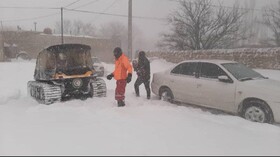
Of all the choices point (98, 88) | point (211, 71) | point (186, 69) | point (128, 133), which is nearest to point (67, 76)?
point (98, 88)

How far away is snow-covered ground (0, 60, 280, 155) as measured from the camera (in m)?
5.16

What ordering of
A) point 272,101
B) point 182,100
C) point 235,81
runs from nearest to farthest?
point 272,101, point 235,81, point 182,100

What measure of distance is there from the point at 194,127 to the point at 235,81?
2.81 metres

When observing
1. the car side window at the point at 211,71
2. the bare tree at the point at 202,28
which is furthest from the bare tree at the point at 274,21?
the car side window at the point at 211,71

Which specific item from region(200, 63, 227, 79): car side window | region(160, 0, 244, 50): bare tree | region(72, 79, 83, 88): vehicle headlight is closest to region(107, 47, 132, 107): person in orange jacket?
region(72, 79, 83, 88): vehicle headlight

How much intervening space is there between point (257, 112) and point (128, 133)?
12.0 ft

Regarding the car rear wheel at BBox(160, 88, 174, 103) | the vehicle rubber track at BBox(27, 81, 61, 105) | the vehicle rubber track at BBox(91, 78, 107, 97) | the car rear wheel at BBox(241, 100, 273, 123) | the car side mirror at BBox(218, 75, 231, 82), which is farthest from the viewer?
the car rear wheel at BBox(160, 88, 174, 103)

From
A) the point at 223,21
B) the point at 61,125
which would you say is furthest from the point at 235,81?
the point at 223,21

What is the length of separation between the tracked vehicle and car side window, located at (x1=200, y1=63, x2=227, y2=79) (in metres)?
2.96

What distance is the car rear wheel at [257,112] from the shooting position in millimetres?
8039

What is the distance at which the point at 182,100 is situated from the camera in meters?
10.2

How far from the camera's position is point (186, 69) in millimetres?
10320

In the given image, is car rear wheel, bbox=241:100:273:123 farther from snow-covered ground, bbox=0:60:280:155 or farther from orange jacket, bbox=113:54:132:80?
orange jacket, bbox=113:54:132:80

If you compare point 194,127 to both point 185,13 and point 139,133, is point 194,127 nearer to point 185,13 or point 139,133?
point 139,133
